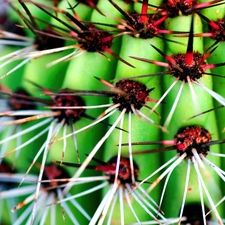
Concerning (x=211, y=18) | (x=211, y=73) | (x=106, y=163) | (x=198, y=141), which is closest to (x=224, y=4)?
(x=211, y=18)

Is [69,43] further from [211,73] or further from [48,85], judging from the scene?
[211,73]

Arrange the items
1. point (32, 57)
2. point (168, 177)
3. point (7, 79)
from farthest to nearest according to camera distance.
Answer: point (7, 79) < point (32, 57) < point (168, 177)

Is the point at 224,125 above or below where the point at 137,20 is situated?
below

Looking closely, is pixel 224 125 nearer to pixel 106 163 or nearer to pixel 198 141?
pixel 198 141

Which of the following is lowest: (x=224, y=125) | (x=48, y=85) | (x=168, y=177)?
(x=168, y=177)

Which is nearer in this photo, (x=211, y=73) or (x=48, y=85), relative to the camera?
(x=211, y=73)

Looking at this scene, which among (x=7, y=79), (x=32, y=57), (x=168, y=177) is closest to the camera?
(x=168, y=177)

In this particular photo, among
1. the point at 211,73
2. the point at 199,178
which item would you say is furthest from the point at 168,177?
the point at 211,73
